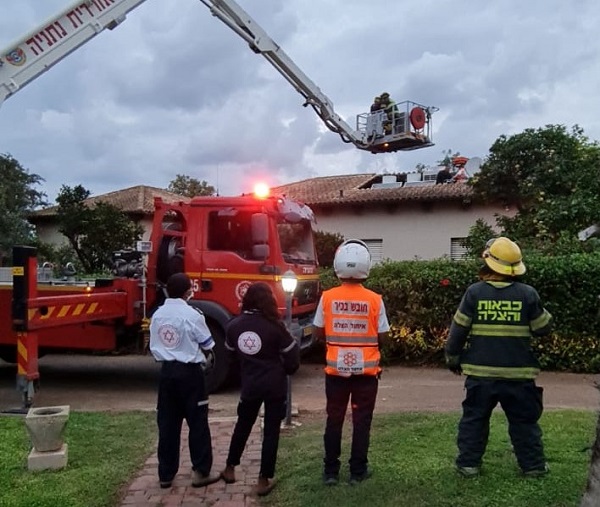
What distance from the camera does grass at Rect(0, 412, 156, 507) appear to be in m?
4.57

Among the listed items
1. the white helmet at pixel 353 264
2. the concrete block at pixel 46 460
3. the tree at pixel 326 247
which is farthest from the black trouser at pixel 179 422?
the tree at pixel 326 247

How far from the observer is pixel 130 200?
2833 centimetres

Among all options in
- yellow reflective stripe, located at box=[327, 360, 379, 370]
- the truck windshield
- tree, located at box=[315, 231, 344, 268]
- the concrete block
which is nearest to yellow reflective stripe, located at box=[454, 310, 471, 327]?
yellow reflective stripe, located at box=[327, 360, 379, 370]

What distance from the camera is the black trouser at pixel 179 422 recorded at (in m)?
4.82

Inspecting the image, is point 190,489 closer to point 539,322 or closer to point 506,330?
point 506,330

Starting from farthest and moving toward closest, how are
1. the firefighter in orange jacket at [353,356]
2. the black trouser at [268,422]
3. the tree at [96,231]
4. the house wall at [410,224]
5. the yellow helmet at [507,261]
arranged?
1. the house wall at [410,224]
2. the tree at [96,231]
3. the black trouser at [268,422]
4. the firefighter in orange jacket at [353,356]
5. the yellow helmet at [507,261]

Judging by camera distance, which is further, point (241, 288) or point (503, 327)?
point (241, 288)

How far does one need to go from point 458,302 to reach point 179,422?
21.1ft

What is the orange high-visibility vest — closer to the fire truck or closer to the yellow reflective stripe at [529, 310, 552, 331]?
the yellow reflective stripe at [529, 310, 552, 331]

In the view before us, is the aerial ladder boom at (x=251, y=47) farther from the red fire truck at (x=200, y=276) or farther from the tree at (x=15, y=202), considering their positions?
the tree at (x=15, y=202)

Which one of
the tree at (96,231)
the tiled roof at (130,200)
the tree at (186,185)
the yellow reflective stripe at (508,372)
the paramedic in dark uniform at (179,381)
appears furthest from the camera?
the tree at (186,185)

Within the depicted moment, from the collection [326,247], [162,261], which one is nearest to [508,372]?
[162,261]

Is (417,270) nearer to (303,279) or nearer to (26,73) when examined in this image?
(303,279)

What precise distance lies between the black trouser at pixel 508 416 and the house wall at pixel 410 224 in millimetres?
16707
